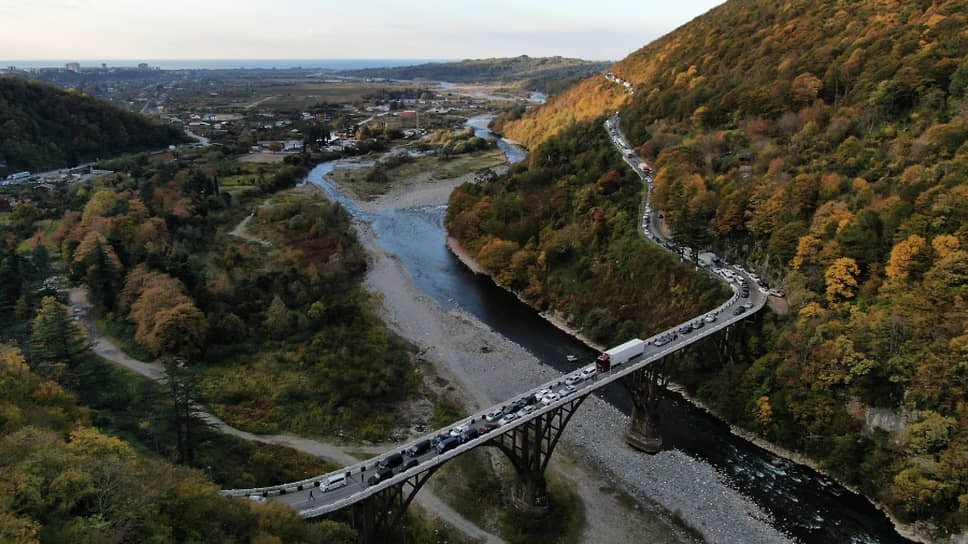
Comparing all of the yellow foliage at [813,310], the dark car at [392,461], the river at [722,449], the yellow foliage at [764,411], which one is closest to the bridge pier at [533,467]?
the dark car at [392,461]

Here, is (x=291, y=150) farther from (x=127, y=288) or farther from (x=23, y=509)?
(x=23, y=509)

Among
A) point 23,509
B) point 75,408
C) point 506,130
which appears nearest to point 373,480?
point 23,509

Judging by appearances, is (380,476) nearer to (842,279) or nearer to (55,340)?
(55,340)

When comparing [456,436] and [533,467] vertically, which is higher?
[456,436]

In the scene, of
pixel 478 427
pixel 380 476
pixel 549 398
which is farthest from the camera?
pixel 549 398

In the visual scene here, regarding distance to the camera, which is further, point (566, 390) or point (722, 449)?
point (722, 449)

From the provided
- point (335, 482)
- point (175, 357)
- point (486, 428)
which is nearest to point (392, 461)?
point (335, 482)

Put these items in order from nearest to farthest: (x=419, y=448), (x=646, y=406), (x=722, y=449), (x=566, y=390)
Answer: (x=419, y=448) < (x=566, y=390) < (x=646, y=406) < (x=722, y=449)

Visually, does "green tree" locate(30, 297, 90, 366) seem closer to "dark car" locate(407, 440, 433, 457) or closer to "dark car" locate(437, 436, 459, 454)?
"dark car" locate(407, 440, 433, 457)
